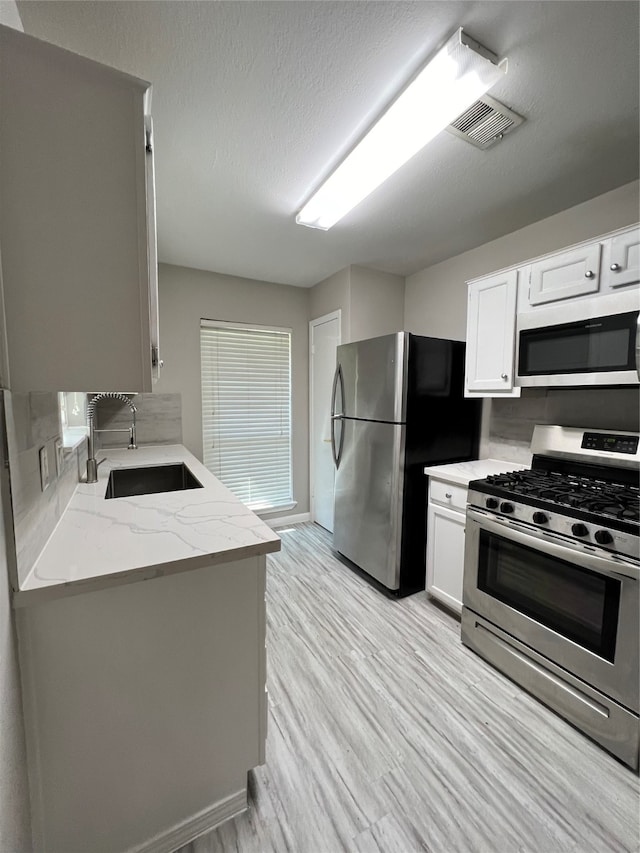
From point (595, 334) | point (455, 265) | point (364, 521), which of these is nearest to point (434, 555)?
point (364, 521)

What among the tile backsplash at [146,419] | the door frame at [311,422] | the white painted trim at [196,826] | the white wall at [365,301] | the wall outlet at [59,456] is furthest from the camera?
the door frame at [311,422]

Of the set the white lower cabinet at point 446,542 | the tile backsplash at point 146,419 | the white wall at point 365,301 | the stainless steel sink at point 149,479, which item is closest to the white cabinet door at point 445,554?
the white lower cabinet at point 446,542

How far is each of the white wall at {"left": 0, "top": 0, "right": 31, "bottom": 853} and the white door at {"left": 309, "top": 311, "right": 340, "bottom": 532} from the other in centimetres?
270

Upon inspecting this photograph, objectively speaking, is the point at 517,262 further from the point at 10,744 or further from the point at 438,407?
the point at 10,744

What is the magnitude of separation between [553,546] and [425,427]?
106 cm

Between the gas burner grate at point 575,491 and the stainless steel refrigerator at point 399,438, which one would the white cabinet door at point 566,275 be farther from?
the gas burner grate at point 575,491

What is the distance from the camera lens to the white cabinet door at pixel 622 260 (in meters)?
1.55

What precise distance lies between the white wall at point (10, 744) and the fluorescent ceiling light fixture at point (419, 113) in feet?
4.09

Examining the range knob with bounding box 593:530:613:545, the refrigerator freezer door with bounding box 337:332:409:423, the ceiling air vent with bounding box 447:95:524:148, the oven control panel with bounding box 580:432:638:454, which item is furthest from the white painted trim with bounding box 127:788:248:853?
the ceiling air vent with bounding box 447:95:524:148

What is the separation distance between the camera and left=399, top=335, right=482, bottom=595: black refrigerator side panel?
7.76ft

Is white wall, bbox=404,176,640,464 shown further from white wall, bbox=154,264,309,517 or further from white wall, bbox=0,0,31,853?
white wall, bbox=0,0,31,853

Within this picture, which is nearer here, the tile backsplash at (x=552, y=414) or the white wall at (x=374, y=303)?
the tile backsplash at (x=552, y=414)

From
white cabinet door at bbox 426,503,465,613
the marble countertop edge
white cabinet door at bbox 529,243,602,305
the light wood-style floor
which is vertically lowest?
the light wood-style floor

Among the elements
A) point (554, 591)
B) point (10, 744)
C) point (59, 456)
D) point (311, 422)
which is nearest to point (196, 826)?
point (10, 744)
